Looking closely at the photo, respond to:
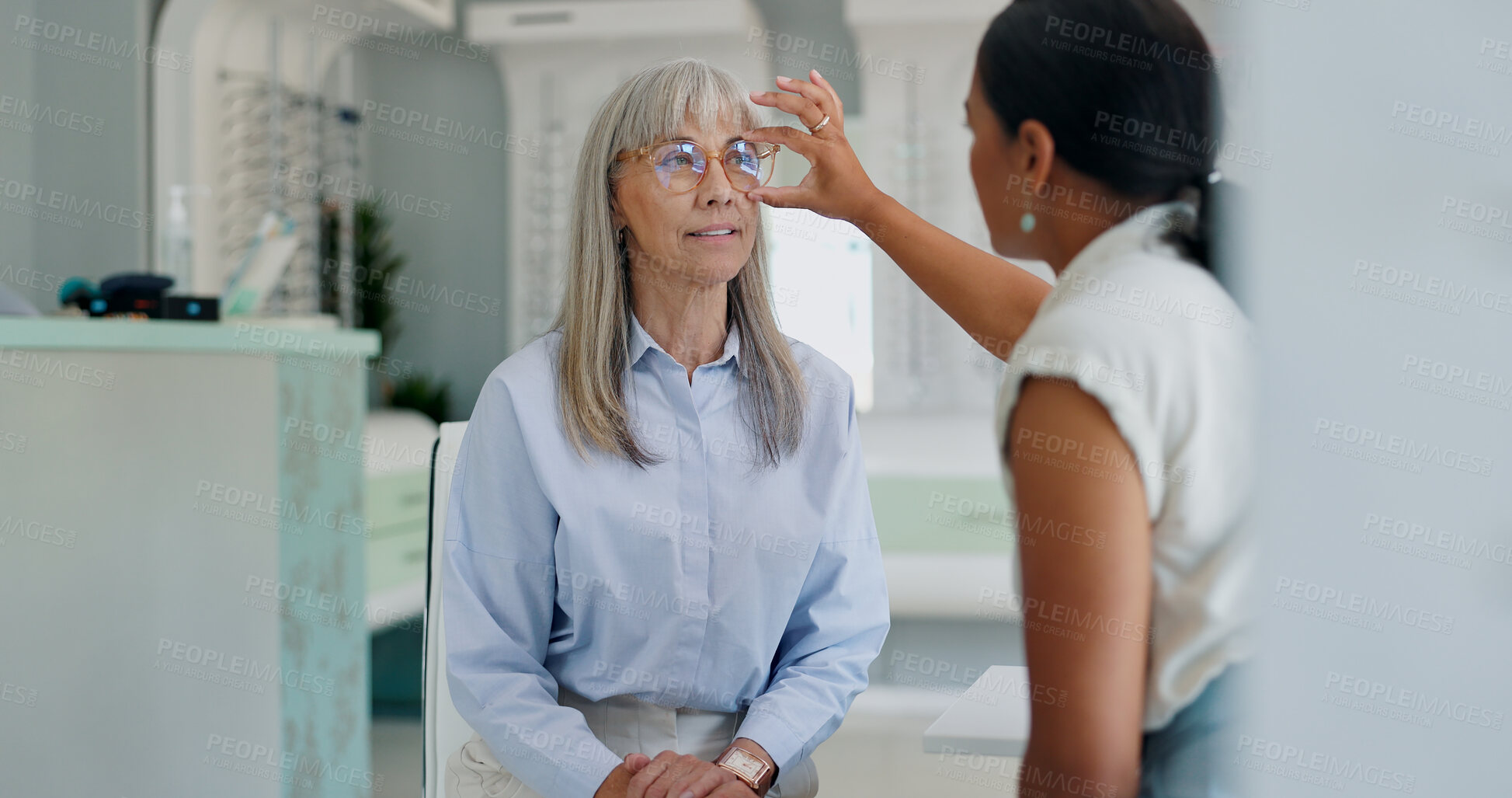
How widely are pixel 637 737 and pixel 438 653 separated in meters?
0.28

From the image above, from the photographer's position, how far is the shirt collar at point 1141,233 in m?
0.45

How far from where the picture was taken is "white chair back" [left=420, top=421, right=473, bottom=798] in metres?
1.21

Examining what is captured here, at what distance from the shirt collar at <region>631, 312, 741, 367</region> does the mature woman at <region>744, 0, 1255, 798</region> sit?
25.4 inches

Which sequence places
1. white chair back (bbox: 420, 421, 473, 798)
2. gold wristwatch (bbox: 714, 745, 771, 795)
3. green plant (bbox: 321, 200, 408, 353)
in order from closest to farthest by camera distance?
gold wristwatch (bbox: 714, 745, 771, 795) < white chair back (bbox: 420, 421, 473, 798) < green plant (bbox: 321, 200, 408, 353)

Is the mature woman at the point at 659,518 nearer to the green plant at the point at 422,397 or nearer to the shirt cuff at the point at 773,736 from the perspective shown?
the shirt cuff at the point at 773,736

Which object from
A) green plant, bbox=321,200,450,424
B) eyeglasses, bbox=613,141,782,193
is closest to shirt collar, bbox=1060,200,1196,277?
eyeglasses, bbox=613,141,782,193

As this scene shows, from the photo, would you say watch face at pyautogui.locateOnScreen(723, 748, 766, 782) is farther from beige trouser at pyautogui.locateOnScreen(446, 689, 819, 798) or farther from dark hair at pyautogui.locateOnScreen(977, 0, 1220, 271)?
dark hair at pyautogui.locateOnScreen(977, 0, 1220, 271)

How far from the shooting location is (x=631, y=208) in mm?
1098

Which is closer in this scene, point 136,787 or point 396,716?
point 136,787

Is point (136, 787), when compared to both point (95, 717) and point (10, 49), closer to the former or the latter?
point (95, 717)

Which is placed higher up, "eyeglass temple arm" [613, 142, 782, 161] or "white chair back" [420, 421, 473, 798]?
"eyeglass temple arm" [613, 142, 782, 161]

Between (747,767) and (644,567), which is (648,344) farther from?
(747,767)

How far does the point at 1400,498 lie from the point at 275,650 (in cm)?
195

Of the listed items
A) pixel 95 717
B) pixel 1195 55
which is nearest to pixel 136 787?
pixel 95 717
